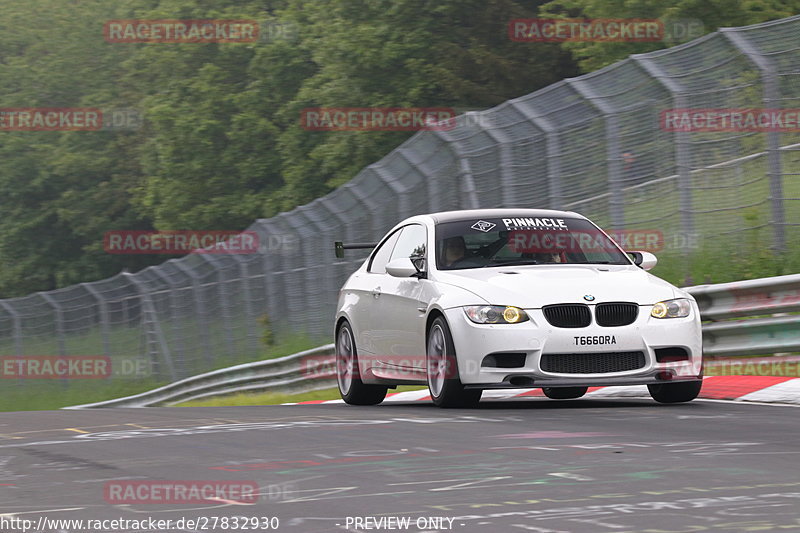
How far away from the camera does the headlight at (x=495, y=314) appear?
10.5 m

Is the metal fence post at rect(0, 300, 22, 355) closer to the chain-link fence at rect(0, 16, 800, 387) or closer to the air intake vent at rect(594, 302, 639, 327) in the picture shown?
the chain-link fence at rect(0, 16, 800, 387)

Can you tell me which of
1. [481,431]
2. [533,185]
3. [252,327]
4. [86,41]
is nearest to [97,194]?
[86,41]

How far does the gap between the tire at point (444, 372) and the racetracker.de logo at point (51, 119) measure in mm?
64625

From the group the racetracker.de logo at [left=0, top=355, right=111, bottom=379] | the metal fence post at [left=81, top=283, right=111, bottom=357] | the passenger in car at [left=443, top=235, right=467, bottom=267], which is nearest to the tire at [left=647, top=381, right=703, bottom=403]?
the passenger in car at [left=443, top=235, right=467, bottom=267]

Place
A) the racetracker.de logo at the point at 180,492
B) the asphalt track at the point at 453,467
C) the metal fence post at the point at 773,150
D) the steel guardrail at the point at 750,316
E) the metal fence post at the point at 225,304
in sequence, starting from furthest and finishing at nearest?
the metal fence post at the point at 225,304
the metal fence post at the point at 773,150
the steel guardrail at the point at 750,316
the racetracker.de logo at the point at 180,492
the asphalt track at the point at 453,467

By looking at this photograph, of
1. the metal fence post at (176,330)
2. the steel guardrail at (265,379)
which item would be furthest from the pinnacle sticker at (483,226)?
the metal fence post at (176,330)

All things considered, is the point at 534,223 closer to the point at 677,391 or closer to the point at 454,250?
the point at 454,250

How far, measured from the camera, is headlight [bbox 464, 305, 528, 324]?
10.5m

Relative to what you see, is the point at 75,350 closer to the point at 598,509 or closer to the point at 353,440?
the point at 353,440

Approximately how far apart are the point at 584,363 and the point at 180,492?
4.45 meters

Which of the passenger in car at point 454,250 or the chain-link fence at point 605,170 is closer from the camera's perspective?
the passenger in car at point 454,250

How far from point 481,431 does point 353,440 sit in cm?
80

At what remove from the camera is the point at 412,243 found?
12.5m

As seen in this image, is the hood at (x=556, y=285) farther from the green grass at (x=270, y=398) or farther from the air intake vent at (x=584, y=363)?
the green grass at (x=270, y=398)
